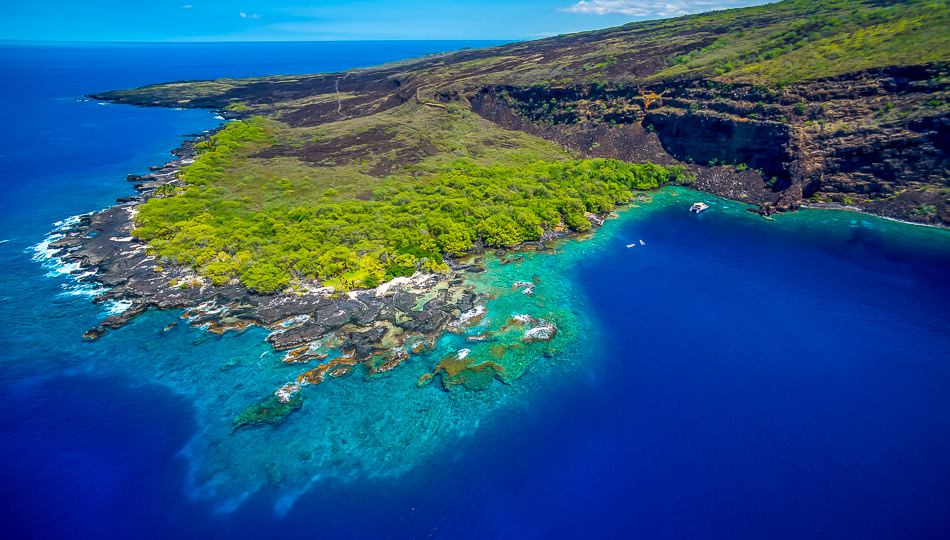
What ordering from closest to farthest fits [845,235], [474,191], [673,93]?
[845,235] < [474,191] < [673,93]

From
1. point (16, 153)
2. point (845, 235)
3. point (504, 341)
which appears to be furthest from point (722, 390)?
point (16, 153)

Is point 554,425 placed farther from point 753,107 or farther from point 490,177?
point 753,107

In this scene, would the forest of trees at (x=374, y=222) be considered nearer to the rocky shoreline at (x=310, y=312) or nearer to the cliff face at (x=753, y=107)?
the rocky shoreline at (x=310, y=312)

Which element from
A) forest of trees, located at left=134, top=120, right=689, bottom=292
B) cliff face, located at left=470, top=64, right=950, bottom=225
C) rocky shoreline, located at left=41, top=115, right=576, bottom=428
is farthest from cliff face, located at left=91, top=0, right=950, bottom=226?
rocky shoreline, located at left=41, top=115, right=576, bottom=428

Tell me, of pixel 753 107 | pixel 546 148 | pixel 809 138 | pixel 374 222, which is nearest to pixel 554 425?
pixel 374 222

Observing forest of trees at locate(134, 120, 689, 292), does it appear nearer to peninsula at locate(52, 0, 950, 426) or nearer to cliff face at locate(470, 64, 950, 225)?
peninsula at locate(52, 0, 950, 426)

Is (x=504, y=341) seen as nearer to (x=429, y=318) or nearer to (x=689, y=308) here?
(x=429, y=318)
